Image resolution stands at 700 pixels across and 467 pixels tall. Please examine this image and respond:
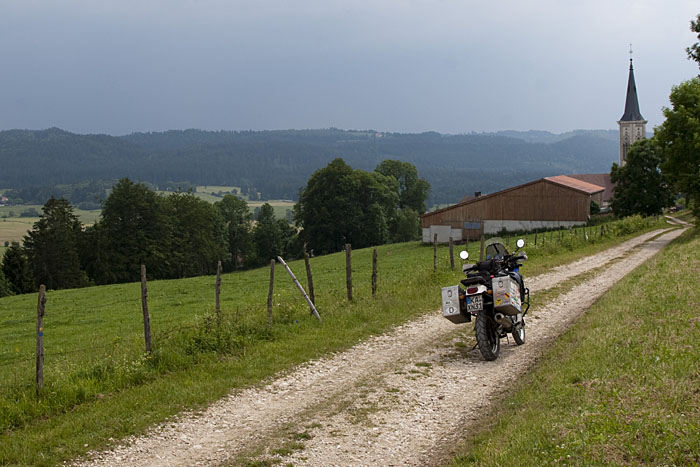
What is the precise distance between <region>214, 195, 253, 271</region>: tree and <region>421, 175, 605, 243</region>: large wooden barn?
41.3 metres

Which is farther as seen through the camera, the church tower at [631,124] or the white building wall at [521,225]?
the church tower at [631,124]

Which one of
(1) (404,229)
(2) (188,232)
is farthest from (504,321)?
Answer: (1) (404,229)

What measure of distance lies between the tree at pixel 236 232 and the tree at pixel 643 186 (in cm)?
6075

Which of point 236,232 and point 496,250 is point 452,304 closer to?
point 496,250

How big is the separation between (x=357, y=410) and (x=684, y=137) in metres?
42.1

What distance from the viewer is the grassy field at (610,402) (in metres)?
6.11

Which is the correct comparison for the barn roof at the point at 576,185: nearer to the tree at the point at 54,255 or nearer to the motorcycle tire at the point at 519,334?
the tree at the point at 54,255

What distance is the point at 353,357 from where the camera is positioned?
12.0 m

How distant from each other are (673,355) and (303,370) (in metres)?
5.97

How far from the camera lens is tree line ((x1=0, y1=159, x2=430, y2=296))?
68606 mm

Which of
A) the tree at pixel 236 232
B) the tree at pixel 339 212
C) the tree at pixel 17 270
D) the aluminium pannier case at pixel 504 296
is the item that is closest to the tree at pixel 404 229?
the tree at pixel 339 212

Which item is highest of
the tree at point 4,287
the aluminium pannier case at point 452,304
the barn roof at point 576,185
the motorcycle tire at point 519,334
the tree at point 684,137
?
the tree at point 684,137

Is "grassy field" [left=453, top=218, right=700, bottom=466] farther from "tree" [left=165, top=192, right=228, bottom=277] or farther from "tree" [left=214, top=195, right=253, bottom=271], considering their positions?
"tree" [left=214, top=195, right=253, bottom=271]

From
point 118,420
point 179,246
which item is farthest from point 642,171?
point 118,420
